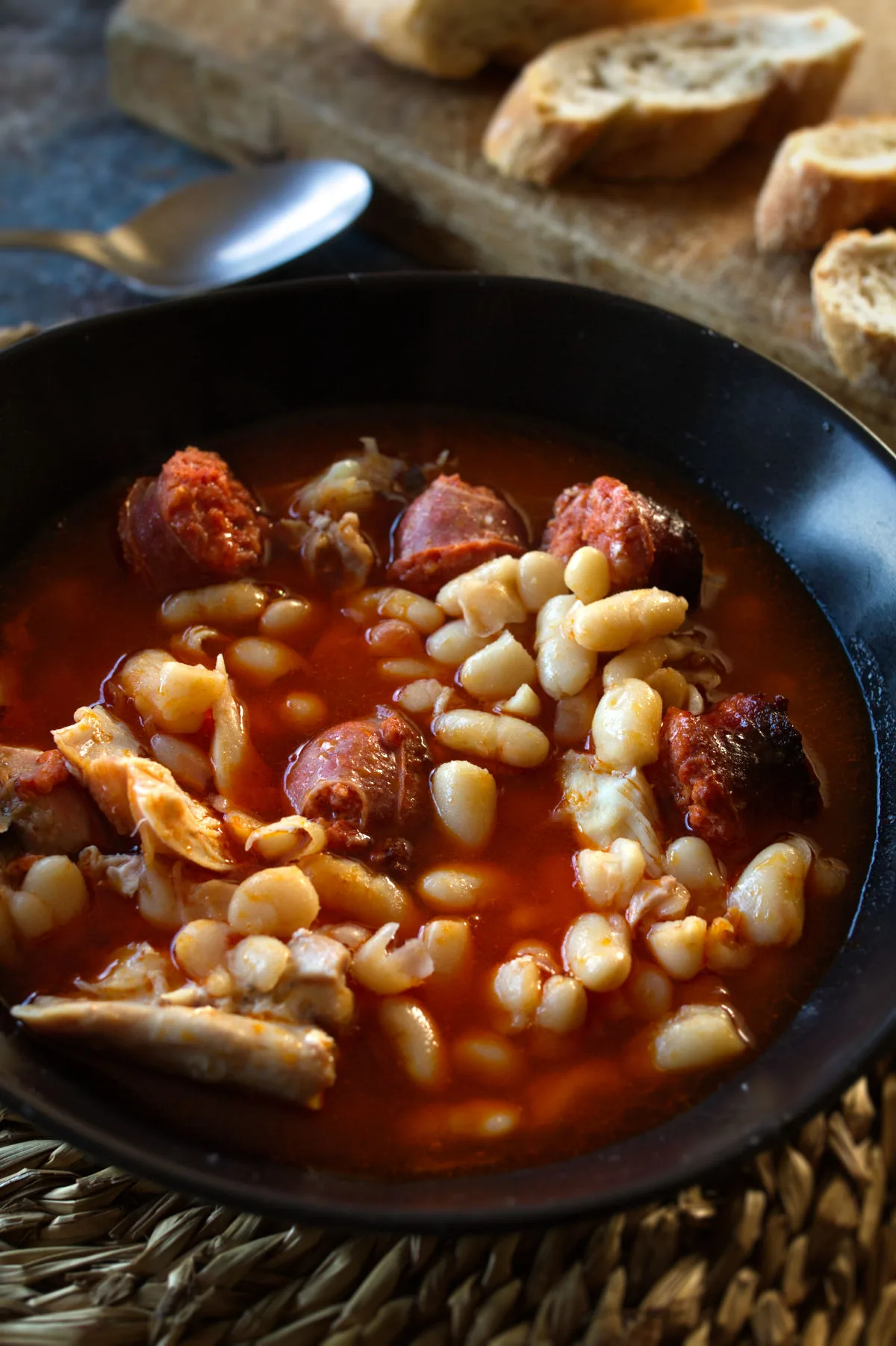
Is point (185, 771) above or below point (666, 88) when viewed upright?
below

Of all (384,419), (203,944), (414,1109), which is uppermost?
(384,419)

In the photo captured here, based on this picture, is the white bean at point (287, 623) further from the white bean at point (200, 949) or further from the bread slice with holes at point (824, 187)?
the bread slice with holes at point (824, 187)

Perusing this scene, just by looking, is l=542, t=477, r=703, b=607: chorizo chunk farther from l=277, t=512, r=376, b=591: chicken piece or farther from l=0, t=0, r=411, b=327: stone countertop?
l=0, t=0, r=411, b=327: stone countertop

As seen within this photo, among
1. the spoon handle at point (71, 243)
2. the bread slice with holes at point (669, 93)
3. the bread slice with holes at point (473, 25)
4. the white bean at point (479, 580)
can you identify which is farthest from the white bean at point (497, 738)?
the bread slice with holes at point (473, 25)

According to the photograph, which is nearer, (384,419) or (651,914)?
(651,914)

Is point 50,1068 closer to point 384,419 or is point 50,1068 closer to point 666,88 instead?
point 384,419

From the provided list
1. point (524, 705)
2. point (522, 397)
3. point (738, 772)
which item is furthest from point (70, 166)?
point (738, 772)

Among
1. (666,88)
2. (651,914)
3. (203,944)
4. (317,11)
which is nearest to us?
(203,944)

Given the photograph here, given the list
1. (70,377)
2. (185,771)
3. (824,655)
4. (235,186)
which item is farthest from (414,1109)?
(235,186)
